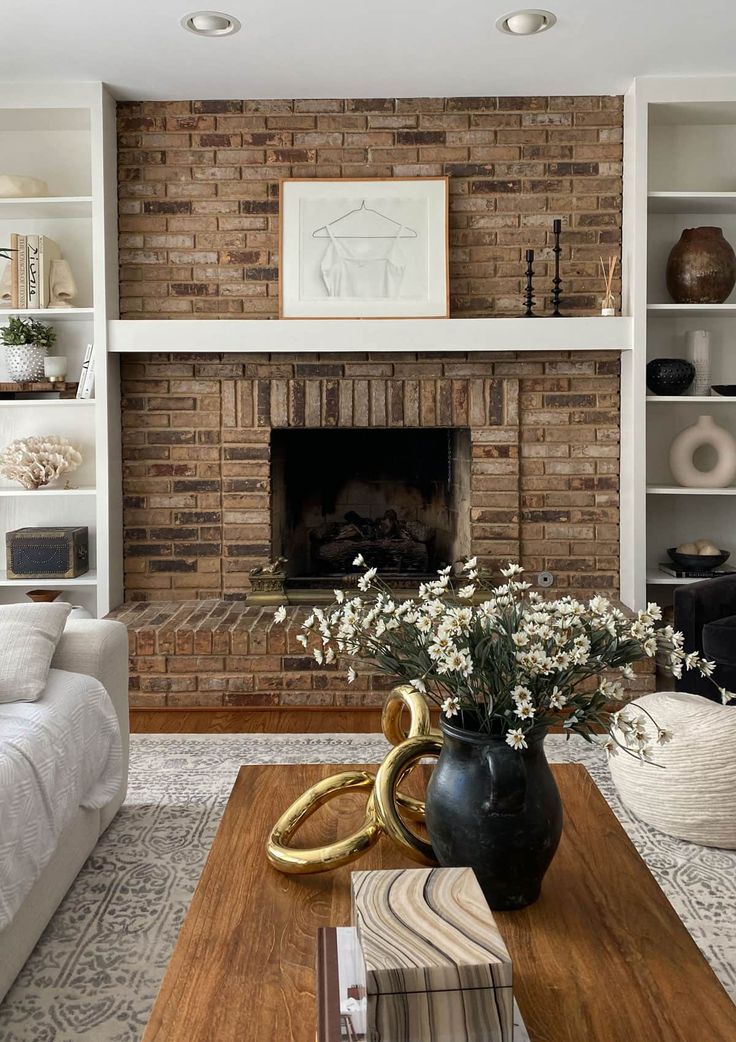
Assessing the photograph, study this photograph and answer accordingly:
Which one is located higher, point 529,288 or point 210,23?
point 210,23

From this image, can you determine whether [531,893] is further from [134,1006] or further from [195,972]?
[134,1006]

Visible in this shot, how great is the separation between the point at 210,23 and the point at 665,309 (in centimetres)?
213

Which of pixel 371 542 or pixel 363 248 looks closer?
pixel 363 248

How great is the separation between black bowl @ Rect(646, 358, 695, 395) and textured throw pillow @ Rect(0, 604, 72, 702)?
272 cm

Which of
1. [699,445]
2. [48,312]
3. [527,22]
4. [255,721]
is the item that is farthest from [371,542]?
[527,22]

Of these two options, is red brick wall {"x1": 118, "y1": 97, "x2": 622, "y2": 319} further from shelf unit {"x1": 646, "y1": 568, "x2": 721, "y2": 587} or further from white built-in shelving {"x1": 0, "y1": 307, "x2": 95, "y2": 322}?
shelf unit {"x1": 646, "y1": 568, "x2": 721, "y2": 587}

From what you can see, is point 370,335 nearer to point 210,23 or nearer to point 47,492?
point 210,23

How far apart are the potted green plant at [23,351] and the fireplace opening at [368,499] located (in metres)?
1.11

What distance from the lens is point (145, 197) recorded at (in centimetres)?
412

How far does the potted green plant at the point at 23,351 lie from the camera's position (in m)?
4.04

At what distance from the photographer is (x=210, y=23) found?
Answer: 3.27 m

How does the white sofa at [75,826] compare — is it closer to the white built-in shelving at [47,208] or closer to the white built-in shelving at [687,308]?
the white built-in shelving at [47,208]

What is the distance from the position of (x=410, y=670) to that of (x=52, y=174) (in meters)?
3.69

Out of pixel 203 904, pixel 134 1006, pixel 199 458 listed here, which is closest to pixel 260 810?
pixel 203 904
